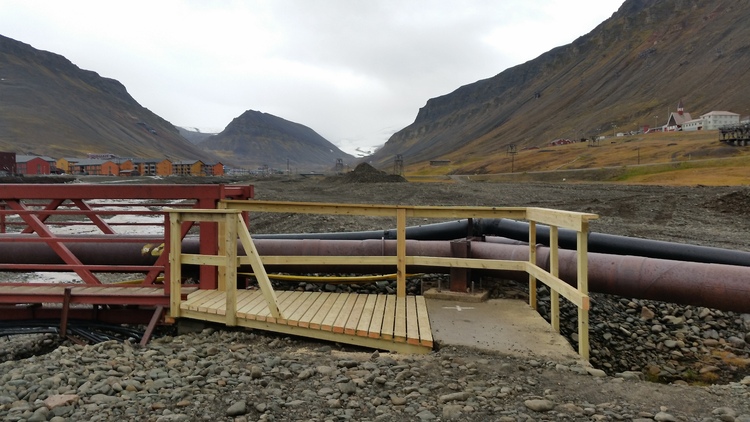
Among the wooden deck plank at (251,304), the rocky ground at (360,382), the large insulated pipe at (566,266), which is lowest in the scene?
the rocky ground at (360,382)

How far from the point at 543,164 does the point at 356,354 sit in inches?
3603

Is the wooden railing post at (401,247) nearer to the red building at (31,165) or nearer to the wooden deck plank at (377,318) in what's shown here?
the wooden deck plank at (377,318)

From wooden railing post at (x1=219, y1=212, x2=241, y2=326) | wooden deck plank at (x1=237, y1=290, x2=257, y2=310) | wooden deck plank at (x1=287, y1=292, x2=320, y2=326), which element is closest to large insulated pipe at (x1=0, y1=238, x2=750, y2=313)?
wooden deck plank at (x1=237, y1=290, x2=257, y2=310)

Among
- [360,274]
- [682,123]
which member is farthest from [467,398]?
[682,123]

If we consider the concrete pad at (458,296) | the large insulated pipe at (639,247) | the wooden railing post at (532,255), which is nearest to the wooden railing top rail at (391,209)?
the wooden railing post at (532,255)

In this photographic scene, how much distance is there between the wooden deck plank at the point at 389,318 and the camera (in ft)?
17.6

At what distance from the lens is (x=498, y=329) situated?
229 inches

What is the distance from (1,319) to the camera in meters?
7.14

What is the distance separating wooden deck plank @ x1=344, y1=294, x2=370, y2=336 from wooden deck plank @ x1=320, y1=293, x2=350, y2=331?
0.57 feet

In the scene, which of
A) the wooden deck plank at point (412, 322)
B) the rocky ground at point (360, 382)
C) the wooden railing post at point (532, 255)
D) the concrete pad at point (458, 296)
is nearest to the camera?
the rocky ground at point (360, 382)

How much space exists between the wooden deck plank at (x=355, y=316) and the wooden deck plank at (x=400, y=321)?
17.9 inches

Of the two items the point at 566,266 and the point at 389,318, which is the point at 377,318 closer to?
the point at 389,318

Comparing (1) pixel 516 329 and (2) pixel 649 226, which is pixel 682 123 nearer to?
(2) pixel 649 226

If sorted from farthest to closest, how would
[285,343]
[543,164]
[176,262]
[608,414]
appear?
[543,164] → [176,262] → [285,343] → [608,414]
